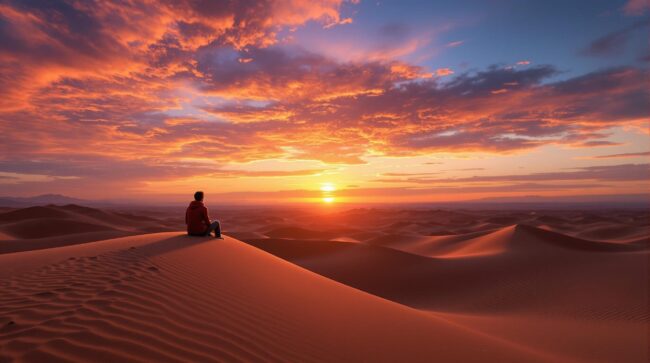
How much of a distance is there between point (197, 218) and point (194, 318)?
5.51 meters

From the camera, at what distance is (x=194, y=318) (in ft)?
12.6

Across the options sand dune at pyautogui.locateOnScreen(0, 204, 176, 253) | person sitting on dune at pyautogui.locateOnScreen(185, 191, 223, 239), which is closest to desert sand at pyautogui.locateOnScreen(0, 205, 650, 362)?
person sitting on dune at pyautogui.locateOnScreen(185, 191, 223, 239)

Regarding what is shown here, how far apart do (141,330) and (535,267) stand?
618 inches

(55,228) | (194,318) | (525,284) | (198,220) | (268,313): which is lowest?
(525,284)

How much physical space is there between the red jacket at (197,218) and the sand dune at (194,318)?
2111 mm

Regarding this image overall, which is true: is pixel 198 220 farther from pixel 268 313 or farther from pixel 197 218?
pixel 268 313

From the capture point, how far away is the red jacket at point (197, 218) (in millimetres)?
8773

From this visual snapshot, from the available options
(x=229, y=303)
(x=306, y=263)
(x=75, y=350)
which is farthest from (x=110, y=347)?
(x=306, y=263)

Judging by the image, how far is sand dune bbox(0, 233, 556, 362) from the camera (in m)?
3.09

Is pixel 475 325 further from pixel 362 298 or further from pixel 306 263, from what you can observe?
pixel 306 263

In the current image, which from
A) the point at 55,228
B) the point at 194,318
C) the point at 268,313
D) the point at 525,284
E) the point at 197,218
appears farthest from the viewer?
the point at 55,228

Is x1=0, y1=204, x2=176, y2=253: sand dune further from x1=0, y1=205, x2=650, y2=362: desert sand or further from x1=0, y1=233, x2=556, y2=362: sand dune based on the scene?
x1=0, y1=233, x2=556, y2=362: sand dune

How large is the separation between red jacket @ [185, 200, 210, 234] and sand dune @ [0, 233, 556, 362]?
2.11 meters

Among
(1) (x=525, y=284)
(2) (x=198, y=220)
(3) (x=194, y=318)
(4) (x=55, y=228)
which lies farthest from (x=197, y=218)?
(4) (x=55, y=228)
